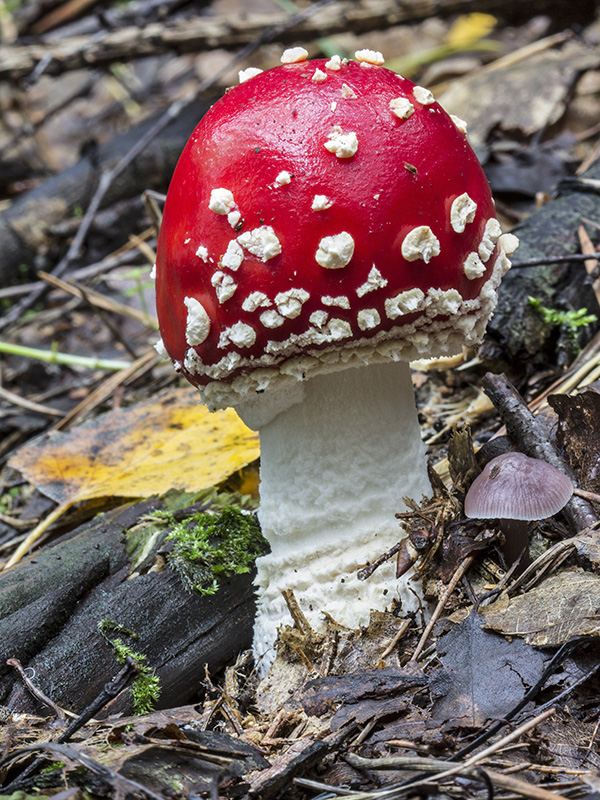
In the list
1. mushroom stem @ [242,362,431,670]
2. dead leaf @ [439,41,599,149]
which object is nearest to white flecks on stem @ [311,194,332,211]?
mushroom stem @ [242,362,431,670]

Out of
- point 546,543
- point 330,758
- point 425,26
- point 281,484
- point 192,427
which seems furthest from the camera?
point 425,26

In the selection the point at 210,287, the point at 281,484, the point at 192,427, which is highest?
the point at 210,287

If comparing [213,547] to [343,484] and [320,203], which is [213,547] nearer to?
[343,484]

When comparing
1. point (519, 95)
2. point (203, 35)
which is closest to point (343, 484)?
point (519, 95)

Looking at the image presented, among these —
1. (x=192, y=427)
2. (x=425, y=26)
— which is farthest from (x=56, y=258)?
(x=425, y=26)

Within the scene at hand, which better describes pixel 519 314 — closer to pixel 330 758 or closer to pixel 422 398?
pixel 422 398

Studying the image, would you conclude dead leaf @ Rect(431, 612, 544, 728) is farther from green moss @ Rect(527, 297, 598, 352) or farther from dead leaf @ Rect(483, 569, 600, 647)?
→ green moss @ Rect(527, 297, 598, 352)

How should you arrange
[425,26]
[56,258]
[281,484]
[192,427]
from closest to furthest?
[281,484] → [192,427] → [56,258] → [425,26]

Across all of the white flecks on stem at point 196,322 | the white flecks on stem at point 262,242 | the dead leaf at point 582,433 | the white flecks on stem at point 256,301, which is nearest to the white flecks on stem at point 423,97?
the white flecks on stem at point 262,242
